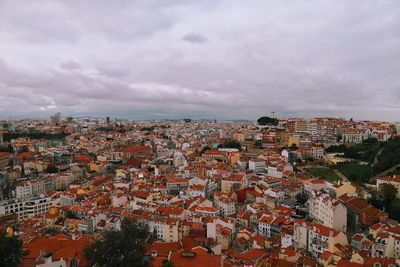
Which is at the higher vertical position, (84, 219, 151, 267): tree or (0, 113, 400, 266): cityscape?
(84, 219, 151, 267): tree

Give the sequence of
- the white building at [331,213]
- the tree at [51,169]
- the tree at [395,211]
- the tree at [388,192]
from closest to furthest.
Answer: the white building at [331,213] < the tree at [395,211] < the tree at [388,192] < the tree at [51,169]

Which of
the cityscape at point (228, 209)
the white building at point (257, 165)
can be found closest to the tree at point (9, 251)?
the cityscape at point (228, 209)

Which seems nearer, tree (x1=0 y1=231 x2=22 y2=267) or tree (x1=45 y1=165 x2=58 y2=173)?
tree (x1=0 y1=231 x2=22 y2=267)

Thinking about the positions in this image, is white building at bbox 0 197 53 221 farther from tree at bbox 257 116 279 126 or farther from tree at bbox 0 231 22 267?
tree at bbox 257 116 279 126

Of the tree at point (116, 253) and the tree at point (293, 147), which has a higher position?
the tree at point (293, 147)

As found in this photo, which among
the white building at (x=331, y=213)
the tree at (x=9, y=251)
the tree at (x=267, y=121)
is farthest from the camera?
the tree at (x=267, y=121)

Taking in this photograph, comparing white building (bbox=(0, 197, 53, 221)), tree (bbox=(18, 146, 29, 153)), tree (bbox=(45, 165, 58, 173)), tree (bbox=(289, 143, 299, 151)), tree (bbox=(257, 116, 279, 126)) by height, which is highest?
tree (bbox=(257, 116, 279, 126))

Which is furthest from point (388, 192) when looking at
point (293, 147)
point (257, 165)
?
point (293, 147)

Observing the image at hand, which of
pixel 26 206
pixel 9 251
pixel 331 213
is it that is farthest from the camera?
pixel 26 206

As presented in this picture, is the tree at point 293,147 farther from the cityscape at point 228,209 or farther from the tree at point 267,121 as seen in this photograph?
the tree at point 267,121

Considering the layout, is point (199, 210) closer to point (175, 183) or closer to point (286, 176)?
point (175, 183)

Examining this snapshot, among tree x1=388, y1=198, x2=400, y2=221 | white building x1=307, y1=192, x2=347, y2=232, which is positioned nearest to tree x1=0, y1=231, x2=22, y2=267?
white building x1=307, y1=192, x2=347, y2=232

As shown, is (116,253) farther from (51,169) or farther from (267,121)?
(267,121)
